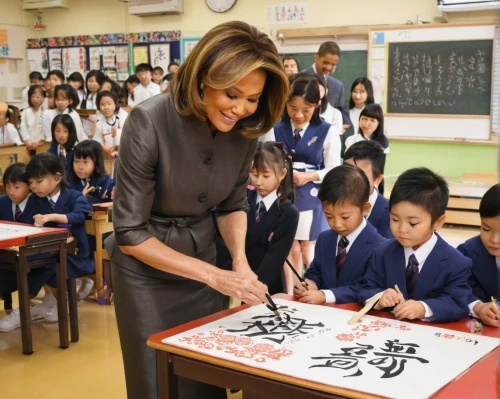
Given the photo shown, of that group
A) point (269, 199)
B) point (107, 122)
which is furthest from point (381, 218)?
point (107, 122)

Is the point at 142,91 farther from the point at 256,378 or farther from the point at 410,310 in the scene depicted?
the point at 256,378

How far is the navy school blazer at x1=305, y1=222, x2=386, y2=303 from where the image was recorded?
206 centimetres

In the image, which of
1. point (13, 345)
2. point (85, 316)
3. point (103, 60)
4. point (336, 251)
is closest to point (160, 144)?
point (336, 251)

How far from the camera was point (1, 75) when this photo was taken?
32.4 feet

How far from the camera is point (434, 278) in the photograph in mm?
1767

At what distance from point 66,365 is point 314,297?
65.4 inches

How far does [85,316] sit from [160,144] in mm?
2425

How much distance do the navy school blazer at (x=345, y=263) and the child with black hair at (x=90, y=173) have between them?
2393 mm

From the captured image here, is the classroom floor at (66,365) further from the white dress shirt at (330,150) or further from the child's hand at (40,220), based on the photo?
the white dress shirt at (330,150)

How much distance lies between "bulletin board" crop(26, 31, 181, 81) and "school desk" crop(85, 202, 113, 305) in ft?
17.0

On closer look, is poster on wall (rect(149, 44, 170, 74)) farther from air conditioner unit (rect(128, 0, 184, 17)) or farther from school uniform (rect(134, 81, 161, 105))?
school uniform (rect(134, 81, 161, 105))

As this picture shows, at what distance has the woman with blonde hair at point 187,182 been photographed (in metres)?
1.49

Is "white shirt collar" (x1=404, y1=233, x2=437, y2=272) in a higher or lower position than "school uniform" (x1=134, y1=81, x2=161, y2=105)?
lower

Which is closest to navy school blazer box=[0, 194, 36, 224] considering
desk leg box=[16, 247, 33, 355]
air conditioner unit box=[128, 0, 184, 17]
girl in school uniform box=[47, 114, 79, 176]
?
desk leg box=[16, 247, 33, 355]
